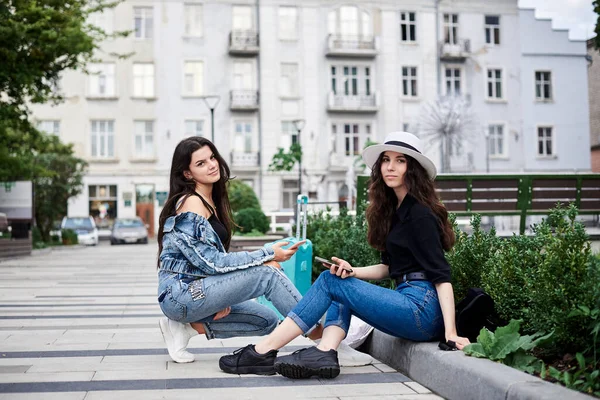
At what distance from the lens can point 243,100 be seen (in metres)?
43.3

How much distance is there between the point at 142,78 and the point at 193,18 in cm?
441

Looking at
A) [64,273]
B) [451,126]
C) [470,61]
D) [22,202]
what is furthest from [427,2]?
[64,273]

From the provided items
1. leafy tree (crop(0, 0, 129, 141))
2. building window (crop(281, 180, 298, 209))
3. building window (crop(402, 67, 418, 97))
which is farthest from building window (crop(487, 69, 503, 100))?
leafy tree (crop(0, 0, 129, 141))

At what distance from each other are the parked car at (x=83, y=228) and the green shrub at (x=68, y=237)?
3.00 feet

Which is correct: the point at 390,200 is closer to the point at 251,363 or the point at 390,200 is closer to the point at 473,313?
the point at 473,313

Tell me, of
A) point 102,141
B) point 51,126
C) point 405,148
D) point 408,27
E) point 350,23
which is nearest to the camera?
point 405,148

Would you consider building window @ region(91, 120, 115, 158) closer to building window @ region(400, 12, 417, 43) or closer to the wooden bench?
building window @ region(400, 12, 417, 43)

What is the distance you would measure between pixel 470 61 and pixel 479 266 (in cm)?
4273

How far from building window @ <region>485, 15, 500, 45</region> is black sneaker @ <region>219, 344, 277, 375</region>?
44.8 meters

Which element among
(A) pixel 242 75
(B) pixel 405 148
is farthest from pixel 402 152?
(A) pixel 242 75

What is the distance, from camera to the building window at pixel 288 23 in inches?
1736

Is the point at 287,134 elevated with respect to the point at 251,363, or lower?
elevated

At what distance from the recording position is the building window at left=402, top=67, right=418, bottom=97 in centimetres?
4534

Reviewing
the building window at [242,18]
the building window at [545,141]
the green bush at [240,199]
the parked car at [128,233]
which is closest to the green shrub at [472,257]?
the green bush at [240,199]
